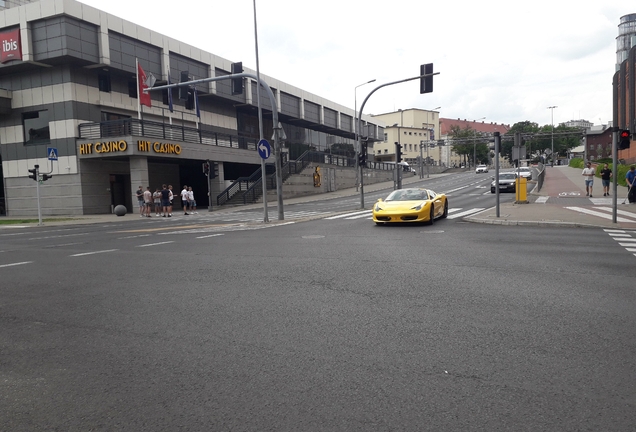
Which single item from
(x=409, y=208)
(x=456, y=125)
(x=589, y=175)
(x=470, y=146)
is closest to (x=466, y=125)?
(x=456, y=125)

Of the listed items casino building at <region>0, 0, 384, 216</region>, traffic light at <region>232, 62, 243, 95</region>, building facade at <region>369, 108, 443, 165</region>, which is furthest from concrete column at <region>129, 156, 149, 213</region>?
building facade at <region>369, 108, 443, 165</region>

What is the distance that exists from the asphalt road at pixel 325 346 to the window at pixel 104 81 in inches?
1141

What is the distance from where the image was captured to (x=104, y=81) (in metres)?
34.9

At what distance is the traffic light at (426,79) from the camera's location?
21048 mm

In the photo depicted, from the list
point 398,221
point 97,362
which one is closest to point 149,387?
point 97,362

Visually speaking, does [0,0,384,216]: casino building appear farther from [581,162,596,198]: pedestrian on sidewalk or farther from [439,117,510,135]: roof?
[439,117,510,135]: roof

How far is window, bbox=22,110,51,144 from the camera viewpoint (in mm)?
33719

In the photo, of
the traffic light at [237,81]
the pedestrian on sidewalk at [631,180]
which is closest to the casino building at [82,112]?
the traffic light at [237,81]

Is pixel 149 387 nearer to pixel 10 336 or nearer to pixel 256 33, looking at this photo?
pixel 10 336

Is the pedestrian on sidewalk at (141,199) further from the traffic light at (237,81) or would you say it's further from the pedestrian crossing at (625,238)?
the pedestrian crossing at (625,238)

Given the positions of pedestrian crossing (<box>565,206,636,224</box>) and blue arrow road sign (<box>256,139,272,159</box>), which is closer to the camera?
pedestrian crossing (<box>565,206,636,224</box>)

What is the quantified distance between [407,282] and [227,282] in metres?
2.71

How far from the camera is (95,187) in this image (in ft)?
112

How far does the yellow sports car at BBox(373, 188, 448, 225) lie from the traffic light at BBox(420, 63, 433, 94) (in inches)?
215
